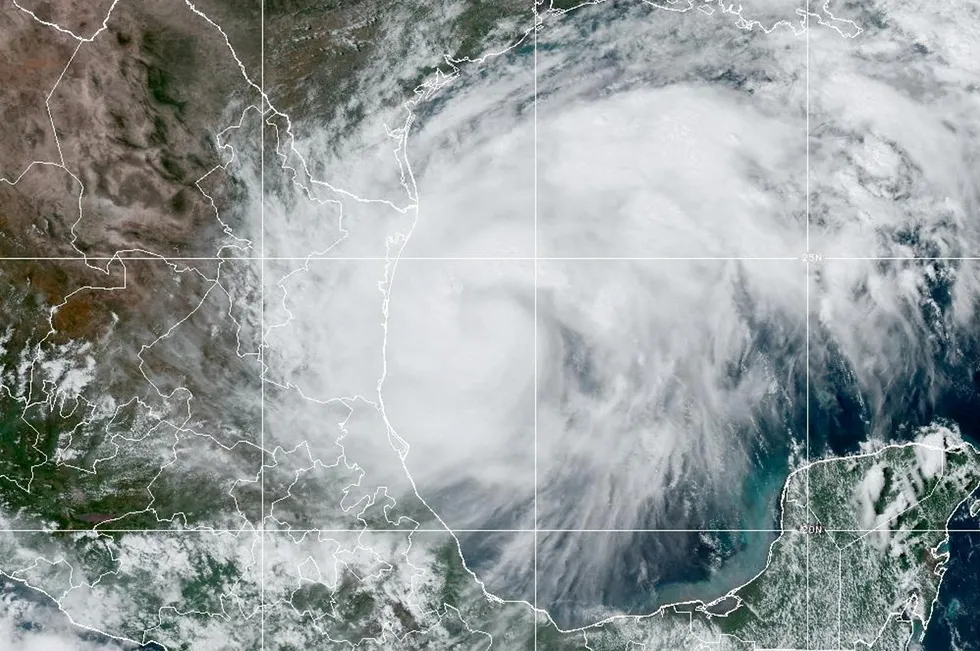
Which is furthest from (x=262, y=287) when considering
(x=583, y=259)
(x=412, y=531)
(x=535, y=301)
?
(x=583, y=259)

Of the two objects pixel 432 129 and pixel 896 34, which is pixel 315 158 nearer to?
pixel 432 129

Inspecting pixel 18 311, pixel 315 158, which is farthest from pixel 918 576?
pixel 18 311

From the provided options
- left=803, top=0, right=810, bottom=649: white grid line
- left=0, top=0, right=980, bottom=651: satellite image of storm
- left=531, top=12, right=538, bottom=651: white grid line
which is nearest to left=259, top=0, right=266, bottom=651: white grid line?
left=0, top=0, right=980, bottom=651: satellite image of storm

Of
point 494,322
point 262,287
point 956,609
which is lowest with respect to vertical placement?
point 956,609

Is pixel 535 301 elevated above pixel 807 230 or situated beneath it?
elevated above

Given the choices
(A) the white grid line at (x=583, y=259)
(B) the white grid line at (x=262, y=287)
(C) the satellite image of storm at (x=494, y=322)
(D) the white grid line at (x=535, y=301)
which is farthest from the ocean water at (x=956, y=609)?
(B) the white grid line at (x=262, y=287)

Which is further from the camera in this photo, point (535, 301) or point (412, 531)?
point (412, 531)

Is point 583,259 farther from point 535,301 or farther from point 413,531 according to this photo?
point 413,531

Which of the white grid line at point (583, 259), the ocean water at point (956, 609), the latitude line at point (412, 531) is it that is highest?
the white grid line at point (583, 259)

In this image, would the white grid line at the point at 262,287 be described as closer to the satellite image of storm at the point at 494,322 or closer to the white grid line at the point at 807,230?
the satellite image of storm at the point at 494,322
